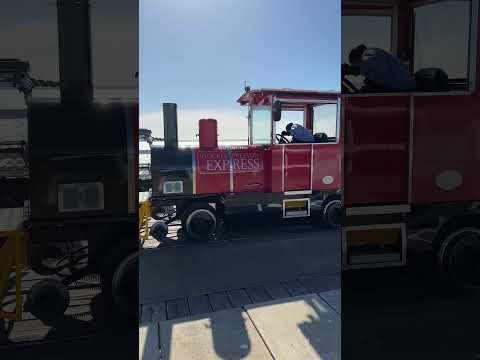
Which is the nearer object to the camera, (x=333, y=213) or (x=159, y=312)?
(x=333, y=213)

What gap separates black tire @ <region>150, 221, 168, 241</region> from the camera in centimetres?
138

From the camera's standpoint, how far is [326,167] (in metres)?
1.94

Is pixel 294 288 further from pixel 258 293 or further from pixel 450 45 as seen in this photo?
pixel 450 45

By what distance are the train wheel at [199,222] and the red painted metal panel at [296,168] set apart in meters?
0.46

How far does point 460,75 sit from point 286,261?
1.11 metres

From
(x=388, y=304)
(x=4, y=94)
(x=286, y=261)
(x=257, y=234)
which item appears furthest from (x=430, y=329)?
(x=4, y=94)

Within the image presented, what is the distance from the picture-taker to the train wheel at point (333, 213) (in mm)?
1545

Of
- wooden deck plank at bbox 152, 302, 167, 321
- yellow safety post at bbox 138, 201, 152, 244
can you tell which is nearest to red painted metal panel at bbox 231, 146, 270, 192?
yellow safety post at bbox 138, 201, 152, 244

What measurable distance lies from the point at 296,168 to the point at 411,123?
0.64 meters

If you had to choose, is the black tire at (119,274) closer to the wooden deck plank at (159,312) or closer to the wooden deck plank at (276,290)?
the wooden deck plank at (159,312)

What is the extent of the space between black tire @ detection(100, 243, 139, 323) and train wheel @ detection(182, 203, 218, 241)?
0.93 feet

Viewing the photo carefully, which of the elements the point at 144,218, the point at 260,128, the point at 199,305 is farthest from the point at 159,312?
the point at 260,128

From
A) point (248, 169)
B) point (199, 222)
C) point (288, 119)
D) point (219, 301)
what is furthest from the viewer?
point (288, 119)

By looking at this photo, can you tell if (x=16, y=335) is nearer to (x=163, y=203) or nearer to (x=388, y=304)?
(x=163, y=203)
